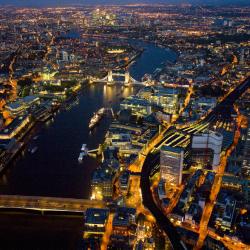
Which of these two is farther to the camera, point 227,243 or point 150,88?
point 150,88

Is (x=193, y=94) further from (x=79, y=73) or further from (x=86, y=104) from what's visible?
(x=79, y=73)

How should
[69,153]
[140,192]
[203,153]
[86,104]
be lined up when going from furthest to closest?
[86,104] < [69,153] < [203,153] < [140,192]

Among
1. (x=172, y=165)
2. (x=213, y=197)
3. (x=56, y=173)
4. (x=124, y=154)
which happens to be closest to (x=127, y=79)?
(x=124, y=154)

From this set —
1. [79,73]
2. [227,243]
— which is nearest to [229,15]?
[79,73]

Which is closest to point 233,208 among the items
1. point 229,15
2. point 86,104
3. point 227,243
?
point 227,243

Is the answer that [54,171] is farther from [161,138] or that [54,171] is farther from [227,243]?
[227,243]

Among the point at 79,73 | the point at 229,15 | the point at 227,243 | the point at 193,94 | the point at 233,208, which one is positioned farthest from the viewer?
the point at 229,15

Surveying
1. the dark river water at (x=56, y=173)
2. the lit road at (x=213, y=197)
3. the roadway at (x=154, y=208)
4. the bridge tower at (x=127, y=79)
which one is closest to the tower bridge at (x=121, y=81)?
the bridge tower at (x=127, y=79)
